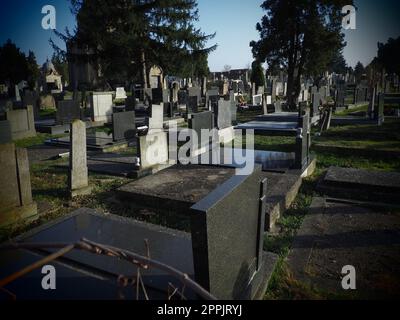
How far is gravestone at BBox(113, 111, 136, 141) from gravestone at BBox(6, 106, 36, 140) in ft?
14.9

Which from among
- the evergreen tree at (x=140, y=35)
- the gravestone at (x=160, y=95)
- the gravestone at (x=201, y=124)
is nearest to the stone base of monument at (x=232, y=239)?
the gravestone at (x=201, y=124)

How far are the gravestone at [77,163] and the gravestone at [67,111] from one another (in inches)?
365

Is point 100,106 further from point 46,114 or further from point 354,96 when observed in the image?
point 354,96

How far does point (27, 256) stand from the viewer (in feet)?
12.0

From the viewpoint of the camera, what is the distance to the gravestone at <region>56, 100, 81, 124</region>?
48.4 feet

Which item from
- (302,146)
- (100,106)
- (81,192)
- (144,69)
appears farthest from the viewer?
(144,69)

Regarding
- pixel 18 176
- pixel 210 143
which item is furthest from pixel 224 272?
pixel 210 143

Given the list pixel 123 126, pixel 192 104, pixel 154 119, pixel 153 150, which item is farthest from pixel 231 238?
pixel 192 104

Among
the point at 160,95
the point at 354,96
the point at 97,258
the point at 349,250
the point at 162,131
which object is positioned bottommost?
the point at 349,250

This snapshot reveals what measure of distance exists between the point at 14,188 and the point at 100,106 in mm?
12282

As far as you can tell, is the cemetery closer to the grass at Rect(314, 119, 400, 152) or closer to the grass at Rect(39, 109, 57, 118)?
the grass at Rect(314, 119, 400, 152)

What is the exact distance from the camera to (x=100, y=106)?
16.7m

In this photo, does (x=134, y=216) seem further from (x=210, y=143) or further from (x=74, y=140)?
(x=210, y=143)
